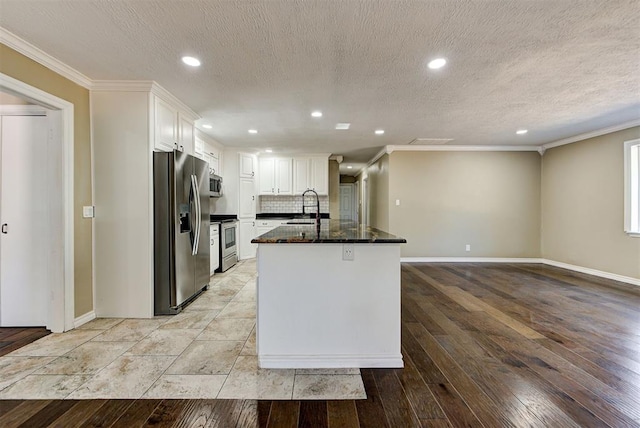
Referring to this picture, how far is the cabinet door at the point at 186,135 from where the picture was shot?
3.50 metres

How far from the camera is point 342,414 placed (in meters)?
1.55

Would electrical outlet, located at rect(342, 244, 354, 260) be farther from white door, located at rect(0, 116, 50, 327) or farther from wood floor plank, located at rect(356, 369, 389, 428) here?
white door, located at rect(0, 116, 50, 327)

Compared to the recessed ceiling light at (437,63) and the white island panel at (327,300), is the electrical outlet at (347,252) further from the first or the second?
the recessed ceiling light at (437,63)

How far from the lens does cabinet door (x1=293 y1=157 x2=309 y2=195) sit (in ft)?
21.9

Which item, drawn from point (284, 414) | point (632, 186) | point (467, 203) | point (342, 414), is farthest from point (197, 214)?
point (632, 186)

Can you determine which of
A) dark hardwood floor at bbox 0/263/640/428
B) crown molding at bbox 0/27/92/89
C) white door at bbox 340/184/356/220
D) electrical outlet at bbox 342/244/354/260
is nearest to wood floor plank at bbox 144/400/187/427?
dark hardwood floor at bbox 0/263/640/428

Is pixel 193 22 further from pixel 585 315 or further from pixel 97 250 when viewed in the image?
pixel 585 315

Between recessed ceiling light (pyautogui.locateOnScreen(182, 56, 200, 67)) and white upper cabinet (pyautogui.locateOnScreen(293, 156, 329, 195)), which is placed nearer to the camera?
recessed ceiling light (pyautogui.locateOnScreen(182, 56, 200, 67))

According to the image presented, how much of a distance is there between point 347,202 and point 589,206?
23.8 feet

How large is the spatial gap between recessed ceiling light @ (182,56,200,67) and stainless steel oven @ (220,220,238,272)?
9.52 feet

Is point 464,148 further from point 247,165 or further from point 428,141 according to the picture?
point 247,165

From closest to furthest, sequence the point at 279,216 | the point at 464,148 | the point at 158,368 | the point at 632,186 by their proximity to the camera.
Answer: the point at 158,368 < the point at 632,186 < the point at 464,148 < the point at 279,216

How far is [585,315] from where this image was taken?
2.99m

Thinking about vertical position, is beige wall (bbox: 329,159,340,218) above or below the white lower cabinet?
above
